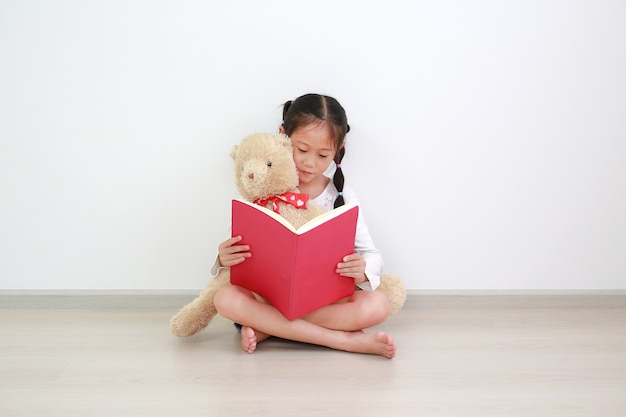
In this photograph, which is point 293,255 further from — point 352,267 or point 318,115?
point 318,115

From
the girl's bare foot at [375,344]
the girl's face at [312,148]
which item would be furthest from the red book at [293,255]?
the girl's face at [312,148]

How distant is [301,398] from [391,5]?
44.7 inches

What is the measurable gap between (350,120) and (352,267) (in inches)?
20.2

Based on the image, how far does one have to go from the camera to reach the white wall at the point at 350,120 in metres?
1.91

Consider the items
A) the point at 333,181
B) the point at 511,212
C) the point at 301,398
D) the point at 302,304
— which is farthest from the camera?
the point at 511,212

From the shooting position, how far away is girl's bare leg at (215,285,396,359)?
5.47 feet

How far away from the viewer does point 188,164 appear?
77.2 inches

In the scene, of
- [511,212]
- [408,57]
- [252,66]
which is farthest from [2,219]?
[511,212]

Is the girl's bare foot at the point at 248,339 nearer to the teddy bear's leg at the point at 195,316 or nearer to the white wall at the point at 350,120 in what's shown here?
the teddy bear's leg at the point at 195,316

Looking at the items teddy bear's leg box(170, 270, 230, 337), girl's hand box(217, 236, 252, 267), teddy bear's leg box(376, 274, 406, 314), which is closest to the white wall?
teddy bear's leg box(376, 274, 406, 314)

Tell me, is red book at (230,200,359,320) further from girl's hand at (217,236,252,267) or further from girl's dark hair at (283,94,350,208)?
girl's dark hair at (283,94,350,208)

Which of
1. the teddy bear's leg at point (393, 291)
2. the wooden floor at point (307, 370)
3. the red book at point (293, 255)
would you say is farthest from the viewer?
the teddy bear's leg at point (393, 291)

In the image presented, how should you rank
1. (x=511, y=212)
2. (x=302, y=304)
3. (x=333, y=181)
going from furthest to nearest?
(x=511, y=212) → (x=333, y=181) → (x=302, y=304)

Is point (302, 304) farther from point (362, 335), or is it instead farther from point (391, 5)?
point (391, 5)
